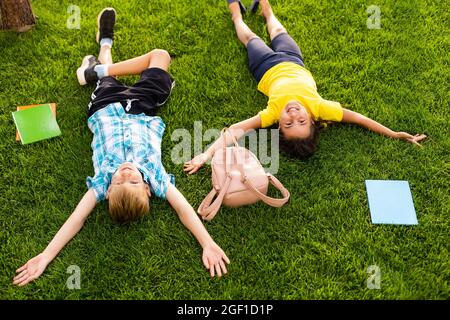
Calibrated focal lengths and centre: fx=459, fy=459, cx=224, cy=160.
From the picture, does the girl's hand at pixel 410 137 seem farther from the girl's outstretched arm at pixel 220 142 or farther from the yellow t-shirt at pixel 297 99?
the girl's outstretched arm at pixel 220 142

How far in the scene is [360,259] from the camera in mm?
3055

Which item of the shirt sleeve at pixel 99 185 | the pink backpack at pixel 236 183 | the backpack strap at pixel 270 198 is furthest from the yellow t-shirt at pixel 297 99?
the shirt sleeve at pixel 99 185

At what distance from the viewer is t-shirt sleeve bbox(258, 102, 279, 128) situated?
12.2 ft

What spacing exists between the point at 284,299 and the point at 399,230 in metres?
0.97

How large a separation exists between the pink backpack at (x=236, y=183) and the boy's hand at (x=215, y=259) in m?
0.26

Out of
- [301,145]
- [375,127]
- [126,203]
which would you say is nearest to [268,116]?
[301,145]

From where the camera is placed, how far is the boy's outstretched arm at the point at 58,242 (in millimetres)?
3000

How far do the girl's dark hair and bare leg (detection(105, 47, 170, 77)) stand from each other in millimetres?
1253

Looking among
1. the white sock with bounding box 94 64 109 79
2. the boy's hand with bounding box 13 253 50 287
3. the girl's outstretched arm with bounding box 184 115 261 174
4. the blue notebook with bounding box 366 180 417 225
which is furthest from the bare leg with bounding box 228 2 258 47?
the boy's hand with bounding box 13 253 50 287

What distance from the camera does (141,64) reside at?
4.05 m

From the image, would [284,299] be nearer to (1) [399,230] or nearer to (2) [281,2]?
(1) [399,230]

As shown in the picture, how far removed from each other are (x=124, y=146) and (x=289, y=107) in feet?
4.28

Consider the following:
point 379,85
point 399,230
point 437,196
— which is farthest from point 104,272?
point 379,85
